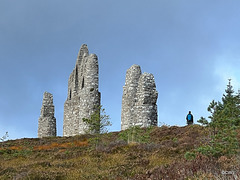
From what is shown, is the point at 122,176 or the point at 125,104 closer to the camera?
the point at 122,176

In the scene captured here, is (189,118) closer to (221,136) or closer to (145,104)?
(145,104)

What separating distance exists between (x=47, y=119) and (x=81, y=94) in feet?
25.5

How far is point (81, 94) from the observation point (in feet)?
125

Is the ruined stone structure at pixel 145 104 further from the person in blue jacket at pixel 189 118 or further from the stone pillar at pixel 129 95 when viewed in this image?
the person in blue jacket at pixel 189 118

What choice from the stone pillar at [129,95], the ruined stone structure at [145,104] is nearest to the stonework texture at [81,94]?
the stone pillar at [129,95]

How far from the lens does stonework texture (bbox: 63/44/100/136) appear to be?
120ft

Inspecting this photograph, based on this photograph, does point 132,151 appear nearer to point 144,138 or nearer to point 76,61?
point 144,138

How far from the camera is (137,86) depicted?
34.0 meters

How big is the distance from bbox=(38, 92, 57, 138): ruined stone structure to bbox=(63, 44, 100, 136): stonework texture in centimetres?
164

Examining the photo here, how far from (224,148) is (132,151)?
18.0 ft

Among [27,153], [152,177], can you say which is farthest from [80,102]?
[152,177]

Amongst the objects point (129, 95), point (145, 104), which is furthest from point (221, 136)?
point (129, 95)

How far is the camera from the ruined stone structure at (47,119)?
4275cm

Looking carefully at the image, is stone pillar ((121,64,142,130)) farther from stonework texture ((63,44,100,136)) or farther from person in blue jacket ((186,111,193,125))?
person in blue jacket ((186,111,193,125))
